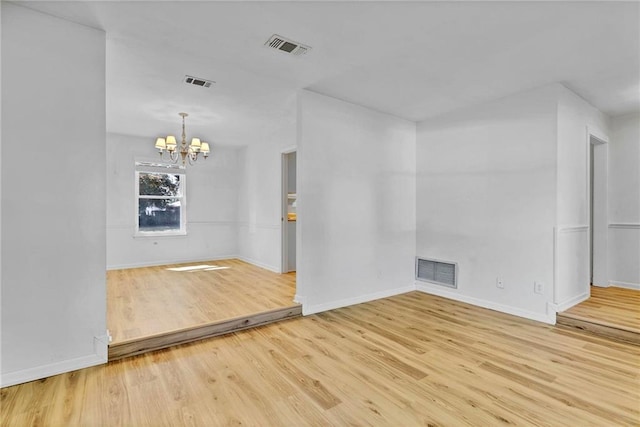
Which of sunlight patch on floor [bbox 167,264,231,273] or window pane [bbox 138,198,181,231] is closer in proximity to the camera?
sunlight patch on floor [bbox 167,264,231,273]

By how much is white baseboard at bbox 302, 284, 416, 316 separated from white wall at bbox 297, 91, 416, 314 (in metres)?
0.01

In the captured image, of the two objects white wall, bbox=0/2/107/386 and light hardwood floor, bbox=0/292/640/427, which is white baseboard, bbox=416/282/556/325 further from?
white wall, bbox=0/2/107/386

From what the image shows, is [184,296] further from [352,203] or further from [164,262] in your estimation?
[164,262]

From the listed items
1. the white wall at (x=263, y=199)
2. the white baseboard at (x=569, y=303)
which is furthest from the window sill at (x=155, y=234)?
the white baseboard at (x=569, y=303)

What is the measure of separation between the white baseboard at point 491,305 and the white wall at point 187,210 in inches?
182

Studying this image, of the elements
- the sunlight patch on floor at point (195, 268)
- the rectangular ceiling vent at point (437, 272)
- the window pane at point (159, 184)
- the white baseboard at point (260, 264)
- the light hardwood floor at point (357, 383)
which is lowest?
the light hardwood floor at point (357, 383)

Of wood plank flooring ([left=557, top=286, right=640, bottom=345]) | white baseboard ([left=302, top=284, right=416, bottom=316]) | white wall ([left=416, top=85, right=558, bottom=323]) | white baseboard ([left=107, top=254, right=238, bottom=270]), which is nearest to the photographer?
wood plank flooring ([left=557, top=286, right=640, bottom=345])

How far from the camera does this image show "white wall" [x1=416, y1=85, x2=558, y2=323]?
3504mm

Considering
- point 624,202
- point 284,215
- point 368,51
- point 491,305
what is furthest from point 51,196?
point 624,202

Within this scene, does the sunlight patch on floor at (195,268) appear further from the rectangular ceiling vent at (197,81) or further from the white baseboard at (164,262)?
the rectangular ceiling vent at (197,81)

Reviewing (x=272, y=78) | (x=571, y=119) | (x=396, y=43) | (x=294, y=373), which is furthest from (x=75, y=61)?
(x=571, y=119)

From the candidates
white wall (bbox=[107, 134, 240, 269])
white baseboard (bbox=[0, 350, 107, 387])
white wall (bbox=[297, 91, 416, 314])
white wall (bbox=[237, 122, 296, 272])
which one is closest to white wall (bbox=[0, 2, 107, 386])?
white baseboard (bbox=[0, 350, 107, 387])

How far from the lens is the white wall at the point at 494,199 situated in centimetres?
350

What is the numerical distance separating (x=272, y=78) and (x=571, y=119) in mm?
3528
